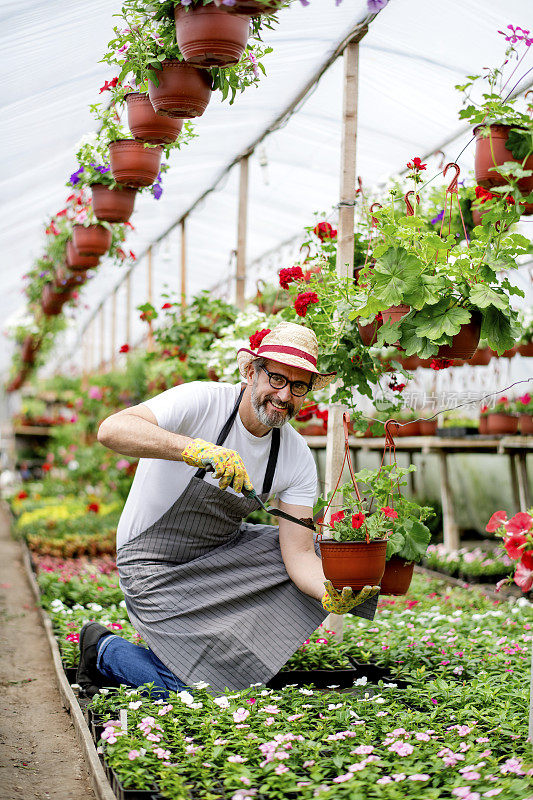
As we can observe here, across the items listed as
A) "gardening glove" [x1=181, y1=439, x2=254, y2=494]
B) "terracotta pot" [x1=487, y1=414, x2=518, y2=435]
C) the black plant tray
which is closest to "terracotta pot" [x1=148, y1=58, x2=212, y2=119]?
"gardening glove" [x1=181, y1=439, x2=254, y2=494]

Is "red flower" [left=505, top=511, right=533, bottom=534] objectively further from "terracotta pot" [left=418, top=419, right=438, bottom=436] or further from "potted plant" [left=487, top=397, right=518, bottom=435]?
"terracotta pot" [left=418, top=419, right=438, bottom=436]

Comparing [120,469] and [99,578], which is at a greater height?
[120,469]

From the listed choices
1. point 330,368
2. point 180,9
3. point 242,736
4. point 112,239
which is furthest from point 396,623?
point 112,239

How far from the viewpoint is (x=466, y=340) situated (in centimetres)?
248

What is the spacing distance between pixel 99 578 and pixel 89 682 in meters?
1.79

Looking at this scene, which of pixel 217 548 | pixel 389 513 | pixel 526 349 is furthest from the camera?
pixel 526 349

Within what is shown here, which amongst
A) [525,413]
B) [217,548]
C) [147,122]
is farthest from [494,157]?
[525,413]

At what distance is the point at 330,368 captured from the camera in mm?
2908

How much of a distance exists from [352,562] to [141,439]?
0.70m

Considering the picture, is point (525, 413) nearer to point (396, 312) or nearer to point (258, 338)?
point (258, 338)

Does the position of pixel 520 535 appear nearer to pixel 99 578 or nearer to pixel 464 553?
pixel 99 578

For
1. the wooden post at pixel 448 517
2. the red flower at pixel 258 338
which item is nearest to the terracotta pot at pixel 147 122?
the red flower at pixel 258 338

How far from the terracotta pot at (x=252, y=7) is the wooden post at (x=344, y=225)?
1.32 metres

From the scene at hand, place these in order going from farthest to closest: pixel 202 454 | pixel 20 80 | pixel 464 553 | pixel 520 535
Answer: pixel 464 553 → pixel 20 80 → pixel 202 454 → pixel 520 535
